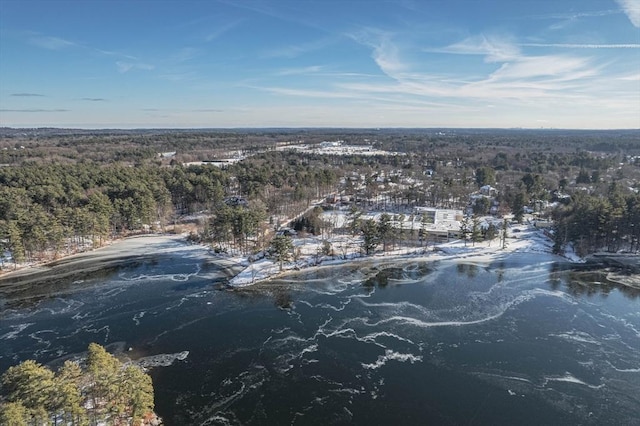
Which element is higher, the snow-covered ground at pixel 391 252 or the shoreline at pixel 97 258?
the snow-covered ground at pixel 391 252

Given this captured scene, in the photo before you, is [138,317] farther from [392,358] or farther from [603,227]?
[603,227]

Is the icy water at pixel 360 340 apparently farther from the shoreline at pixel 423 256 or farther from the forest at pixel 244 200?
the forest at pixel 244 200

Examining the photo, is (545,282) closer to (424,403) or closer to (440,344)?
(440,344)

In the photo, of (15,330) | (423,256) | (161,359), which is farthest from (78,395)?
(423,256)

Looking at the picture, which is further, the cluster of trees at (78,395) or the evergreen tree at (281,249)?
the evergreen tree at (281,249)

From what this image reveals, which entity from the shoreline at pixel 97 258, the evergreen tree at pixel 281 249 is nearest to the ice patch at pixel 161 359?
the evergreen tree at pixel 281 249

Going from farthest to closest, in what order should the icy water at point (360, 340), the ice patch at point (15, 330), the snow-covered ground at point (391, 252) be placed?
1. the snow-covered ground at point (391, 252)
2. the ice patch at point (15, 330)
3. the icy water at point (360, 340)

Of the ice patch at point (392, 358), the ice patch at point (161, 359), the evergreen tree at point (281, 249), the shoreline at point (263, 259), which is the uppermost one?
the evergreen tree at point (281, 249)
